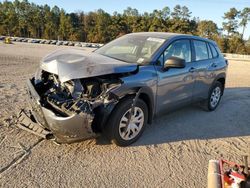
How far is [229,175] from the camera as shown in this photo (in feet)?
10.3

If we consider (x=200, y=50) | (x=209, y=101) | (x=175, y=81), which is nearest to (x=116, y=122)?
(x=175, y=81)

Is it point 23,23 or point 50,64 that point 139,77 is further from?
point 23,23

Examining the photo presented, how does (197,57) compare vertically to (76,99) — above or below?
above

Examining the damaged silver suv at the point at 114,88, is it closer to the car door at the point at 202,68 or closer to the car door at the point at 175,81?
the car door at the point at 175,81

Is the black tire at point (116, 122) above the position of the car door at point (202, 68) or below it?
below

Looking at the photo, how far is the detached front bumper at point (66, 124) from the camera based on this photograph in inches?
148

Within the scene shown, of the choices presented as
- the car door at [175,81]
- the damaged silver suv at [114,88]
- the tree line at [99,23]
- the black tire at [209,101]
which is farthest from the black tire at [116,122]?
the tree line at [99,23]

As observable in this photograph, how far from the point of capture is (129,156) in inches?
165

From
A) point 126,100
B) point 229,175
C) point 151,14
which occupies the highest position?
point 151,14

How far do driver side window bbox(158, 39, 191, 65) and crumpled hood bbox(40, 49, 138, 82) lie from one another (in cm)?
73

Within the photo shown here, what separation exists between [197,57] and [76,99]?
2974 millimetres

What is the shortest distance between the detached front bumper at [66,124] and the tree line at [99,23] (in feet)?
219

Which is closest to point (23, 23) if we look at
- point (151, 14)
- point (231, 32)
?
point (151, 14)

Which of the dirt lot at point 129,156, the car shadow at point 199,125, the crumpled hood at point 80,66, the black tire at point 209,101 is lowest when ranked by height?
the dirt lot at point 129,156
